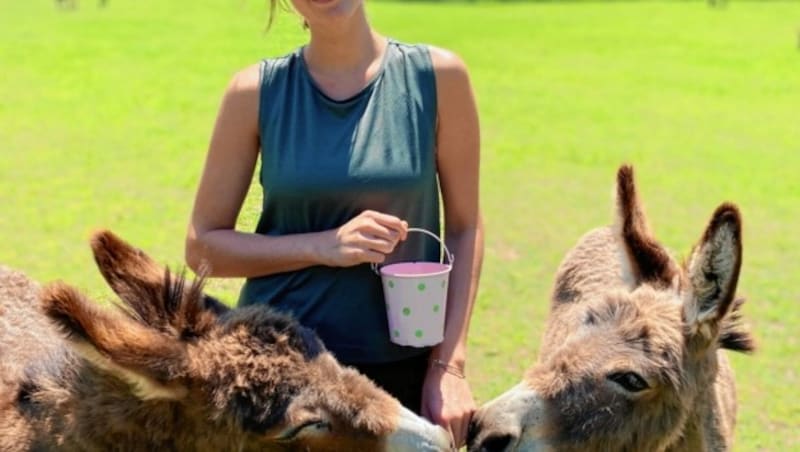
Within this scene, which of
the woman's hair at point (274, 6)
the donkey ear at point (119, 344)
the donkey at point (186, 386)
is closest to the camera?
the donkey ear at point (119, 344)

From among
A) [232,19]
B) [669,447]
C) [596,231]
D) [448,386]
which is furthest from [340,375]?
[232,19]

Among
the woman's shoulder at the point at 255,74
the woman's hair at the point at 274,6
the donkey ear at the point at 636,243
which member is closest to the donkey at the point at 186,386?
the woman's shoulder at the point at 255,74

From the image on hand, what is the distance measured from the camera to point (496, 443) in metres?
3.13

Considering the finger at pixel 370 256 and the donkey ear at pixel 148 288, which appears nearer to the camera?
the donkey ear at pixel 148 288

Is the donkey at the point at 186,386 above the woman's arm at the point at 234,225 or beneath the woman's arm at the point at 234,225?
beneath

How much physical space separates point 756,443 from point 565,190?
6926 millimetres

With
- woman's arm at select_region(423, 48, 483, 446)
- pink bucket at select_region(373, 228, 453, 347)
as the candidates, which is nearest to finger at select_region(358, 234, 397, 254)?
pink bucket at select_region(373, 228, 453, 347)

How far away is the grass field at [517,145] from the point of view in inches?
334

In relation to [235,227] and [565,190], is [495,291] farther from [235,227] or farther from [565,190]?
[235,227]

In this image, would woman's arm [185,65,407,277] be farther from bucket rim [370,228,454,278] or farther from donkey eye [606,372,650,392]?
donkey eye [606,372,650,392]

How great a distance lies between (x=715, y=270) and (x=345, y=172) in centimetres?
132

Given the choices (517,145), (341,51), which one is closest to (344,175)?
(341,51)

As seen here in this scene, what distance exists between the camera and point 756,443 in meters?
6.25

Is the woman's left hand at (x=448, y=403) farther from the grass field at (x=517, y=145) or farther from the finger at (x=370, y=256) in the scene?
the grass field at (x=517, y=145)
